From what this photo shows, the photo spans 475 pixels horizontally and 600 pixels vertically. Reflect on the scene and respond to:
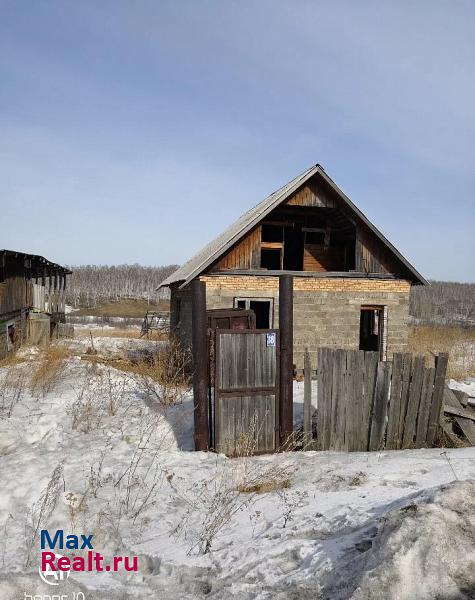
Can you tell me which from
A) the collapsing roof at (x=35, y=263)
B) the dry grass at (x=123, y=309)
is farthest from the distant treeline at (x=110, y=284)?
the collapsing roof at (x=35, y=263)

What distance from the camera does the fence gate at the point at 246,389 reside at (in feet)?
20.1

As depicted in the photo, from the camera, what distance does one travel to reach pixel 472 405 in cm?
632

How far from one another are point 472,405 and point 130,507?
4.78 m

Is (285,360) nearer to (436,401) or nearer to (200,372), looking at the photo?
(200,372)

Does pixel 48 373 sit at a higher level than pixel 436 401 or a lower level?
lower

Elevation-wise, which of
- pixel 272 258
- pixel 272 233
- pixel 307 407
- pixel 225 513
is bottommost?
pixel 225 513

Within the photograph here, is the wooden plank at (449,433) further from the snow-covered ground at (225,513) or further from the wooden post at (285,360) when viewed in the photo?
the wooden post at (285,360)

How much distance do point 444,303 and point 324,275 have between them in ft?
268

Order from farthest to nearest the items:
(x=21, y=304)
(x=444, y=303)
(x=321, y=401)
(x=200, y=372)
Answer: (x=444, y=303) < (x=21, y=304) < (x=321, y=401) < (x=200, y=372)

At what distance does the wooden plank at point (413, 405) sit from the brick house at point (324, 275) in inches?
269

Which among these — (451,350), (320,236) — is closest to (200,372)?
(320,236)

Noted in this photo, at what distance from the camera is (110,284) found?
340ft

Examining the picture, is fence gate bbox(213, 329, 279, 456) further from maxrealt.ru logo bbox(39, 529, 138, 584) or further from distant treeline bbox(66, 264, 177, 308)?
distant treeline bbox(66, 264, 177, 308)

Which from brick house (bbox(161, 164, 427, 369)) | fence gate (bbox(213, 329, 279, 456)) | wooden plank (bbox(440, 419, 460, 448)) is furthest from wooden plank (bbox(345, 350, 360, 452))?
brick house (bbox(161, 164, 427, 369))
